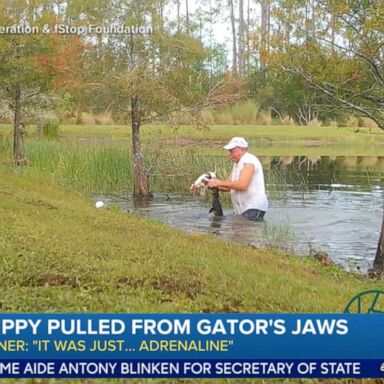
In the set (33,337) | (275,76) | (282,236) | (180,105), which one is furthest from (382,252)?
(180,105)

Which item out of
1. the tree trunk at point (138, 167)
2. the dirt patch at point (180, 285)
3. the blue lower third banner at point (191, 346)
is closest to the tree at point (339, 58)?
the dirt patch at point (180, 285)

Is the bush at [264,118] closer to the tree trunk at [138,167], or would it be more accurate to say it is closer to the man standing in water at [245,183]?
the tree trunk at [138,167]

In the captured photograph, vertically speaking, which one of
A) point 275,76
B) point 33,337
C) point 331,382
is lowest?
point 331,382

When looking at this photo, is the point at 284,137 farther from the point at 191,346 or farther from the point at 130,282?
the point at 191,346

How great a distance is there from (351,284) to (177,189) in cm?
1054

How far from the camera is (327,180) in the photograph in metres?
21.9

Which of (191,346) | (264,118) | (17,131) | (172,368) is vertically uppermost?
(264,118)

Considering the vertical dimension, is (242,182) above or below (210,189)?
above

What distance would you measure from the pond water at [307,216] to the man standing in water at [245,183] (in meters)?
0.26

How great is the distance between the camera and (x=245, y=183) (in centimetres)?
1203

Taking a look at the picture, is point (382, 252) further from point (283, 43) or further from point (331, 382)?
point (331, 382)

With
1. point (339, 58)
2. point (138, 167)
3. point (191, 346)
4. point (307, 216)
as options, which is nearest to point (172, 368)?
point (191, 346)

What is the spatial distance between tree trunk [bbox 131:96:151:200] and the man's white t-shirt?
411 cm

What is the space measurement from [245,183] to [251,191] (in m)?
0.38
